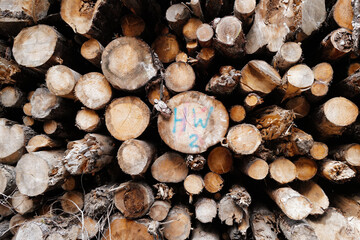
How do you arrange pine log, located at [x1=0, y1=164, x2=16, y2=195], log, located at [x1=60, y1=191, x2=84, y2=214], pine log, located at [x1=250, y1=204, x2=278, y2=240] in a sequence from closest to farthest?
pine log, located at [x1=250, y1=204, x2=278, y2=240] < pine log, located at [x1=0, y1=164, x2=16, y2=195] < log, located at [x1=60, y1=191, x2=84, y2=214]

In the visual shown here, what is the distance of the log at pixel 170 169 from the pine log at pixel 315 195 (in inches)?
38.9

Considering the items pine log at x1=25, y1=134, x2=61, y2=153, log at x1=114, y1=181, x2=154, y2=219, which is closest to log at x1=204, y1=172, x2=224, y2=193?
log at x1=114, y1=181, x2=154, y2=219

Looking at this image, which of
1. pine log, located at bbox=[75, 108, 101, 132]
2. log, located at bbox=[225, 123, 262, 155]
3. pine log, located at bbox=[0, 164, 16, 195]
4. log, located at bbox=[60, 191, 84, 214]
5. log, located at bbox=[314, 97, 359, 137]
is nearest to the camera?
log, located at bbox=[225, 123, 262, 155]

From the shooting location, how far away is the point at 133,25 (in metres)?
1.88

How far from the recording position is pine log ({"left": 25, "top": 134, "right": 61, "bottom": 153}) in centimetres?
192

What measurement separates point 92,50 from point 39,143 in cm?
92

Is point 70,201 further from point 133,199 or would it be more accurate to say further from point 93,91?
point 93,91

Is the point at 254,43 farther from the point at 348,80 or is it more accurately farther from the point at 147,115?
the point at 147,115

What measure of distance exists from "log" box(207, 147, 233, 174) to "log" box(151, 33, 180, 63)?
87cm

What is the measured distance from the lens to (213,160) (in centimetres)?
173

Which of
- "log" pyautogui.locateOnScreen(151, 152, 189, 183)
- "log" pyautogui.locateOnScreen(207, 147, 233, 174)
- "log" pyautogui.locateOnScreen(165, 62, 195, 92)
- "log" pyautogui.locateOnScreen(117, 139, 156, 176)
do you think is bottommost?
"log" pyautogui.locateOnScreen(151, 152, 189, 183)

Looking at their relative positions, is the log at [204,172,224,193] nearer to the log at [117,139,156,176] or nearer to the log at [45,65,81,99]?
the log at [117,139,156,176]

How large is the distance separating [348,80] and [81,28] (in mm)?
2081

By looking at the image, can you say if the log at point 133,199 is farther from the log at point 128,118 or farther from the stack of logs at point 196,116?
the log at point 128,118
